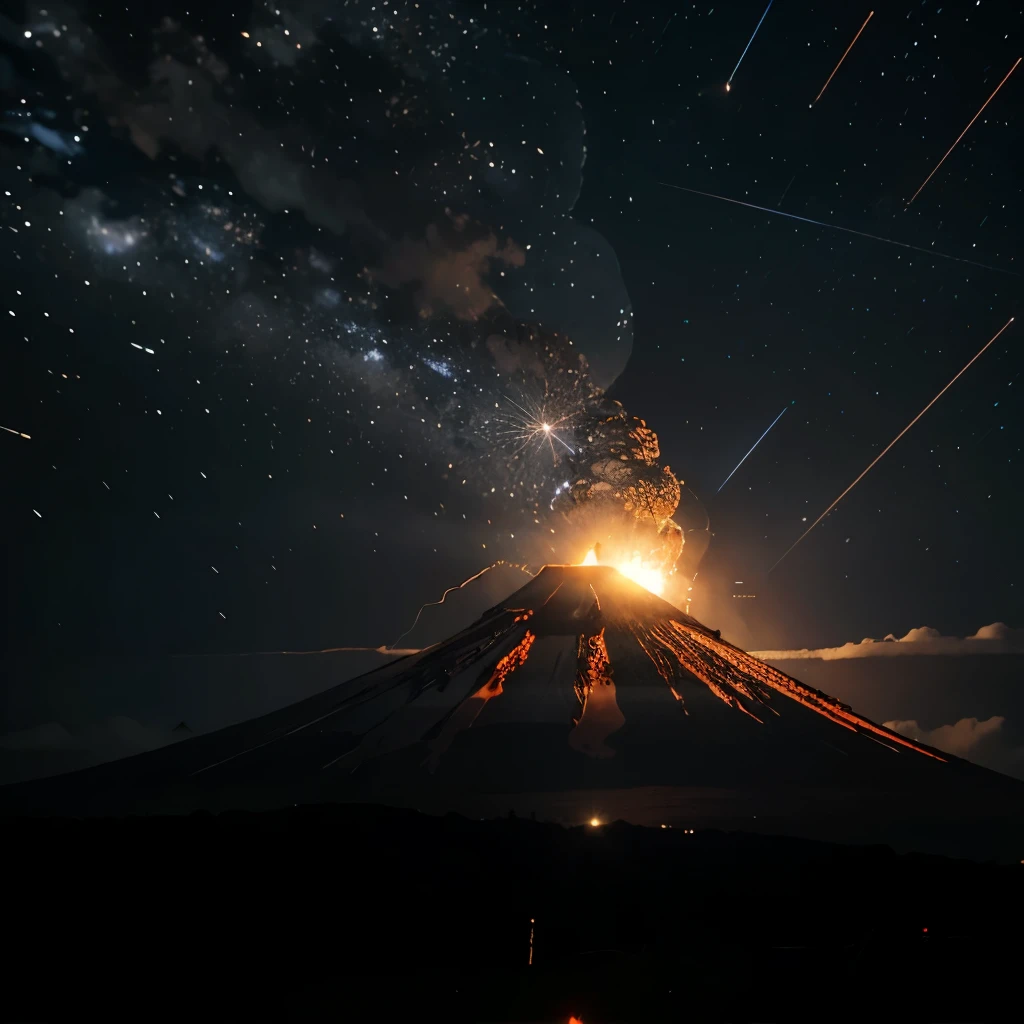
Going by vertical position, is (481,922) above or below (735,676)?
below

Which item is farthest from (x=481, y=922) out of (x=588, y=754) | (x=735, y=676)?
(x=735, y=676)

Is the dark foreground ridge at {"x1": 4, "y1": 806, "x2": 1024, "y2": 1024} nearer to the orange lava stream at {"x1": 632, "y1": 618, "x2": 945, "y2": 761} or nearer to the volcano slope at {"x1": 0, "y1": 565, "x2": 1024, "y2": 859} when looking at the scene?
the volcano slope at {"x1": 0, "y1": 565, "x2": 1024, "y2": 859}

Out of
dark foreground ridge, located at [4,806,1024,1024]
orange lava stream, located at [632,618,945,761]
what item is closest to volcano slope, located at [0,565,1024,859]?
orange lava stream, located at [632,618,945,761]

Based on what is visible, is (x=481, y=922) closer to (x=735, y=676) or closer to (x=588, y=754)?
(x=588, y=754)

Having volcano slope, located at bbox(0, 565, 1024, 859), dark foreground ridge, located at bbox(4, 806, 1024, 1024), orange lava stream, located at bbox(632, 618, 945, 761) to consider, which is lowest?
dark foreground ridge, located at bbox(4, 806, 1024, 1024)

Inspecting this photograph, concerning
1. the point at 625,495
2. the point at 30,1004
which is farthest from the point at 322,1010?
the point at 625,495
